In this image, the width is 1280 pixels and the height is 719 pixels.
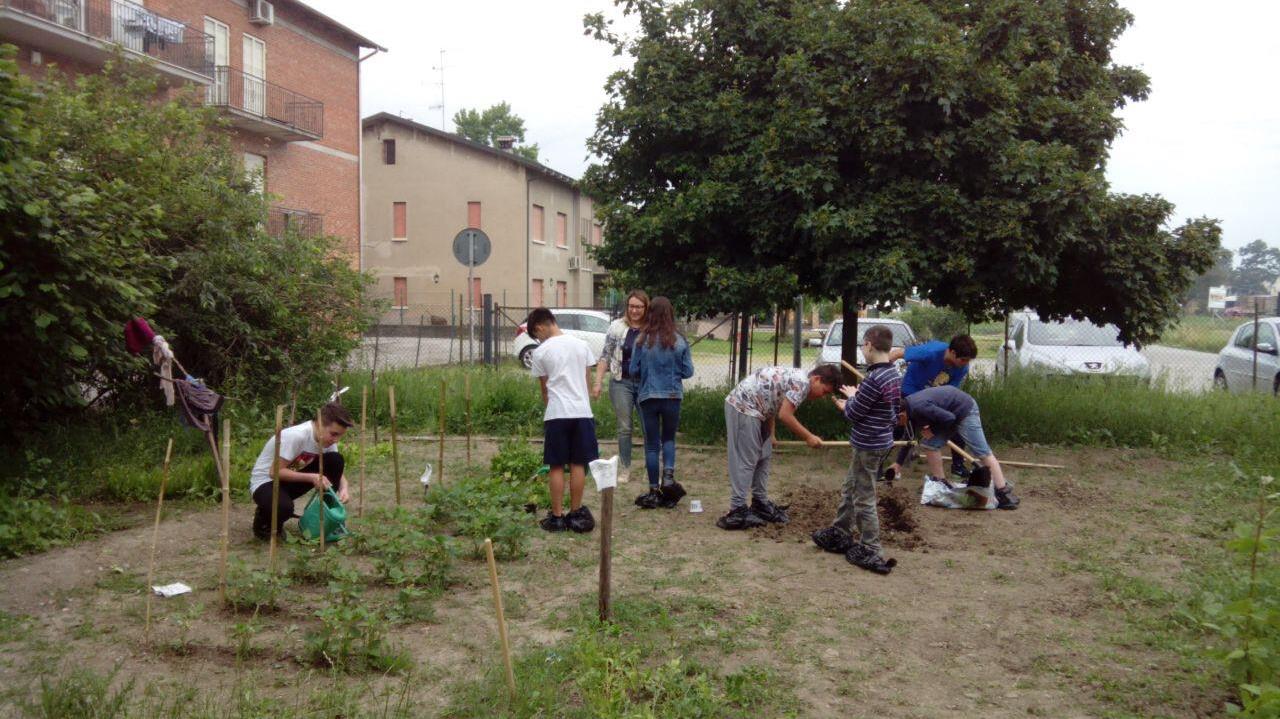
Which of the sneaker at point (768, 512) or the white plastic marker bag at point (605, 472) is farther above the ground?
the white plastic marker bag at point (605, 472)

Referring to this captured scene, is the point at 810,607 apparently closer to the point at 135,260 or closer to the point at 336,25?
the point at 135,260

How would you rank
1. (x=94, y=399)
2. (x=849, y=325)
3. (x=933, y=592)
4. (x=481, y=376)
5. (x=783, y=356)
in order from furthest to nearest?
(x=783, y=356) → (x=481, y=376) → (x=849, y=325) → (x=94, y=399) → (x=933, y=592)

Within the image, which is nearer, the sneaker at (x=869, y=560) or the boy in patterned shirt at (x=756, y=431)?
the sneaker at (x=869, y=560)

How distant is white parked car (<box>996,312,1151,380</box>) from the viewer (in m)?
13.1

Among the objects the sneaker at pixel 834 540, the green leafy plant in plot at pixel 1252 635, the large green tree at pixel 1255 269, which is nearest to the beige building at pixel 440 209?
the sneaker at pixel 834 540

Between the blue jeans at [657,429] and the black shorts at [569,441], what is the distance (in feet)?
3.29

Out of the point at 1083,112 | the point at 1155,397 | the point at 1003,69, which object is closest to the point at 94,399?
the point at 1003,69

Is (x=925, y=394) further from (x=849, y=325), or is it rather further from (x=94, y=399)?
(x=94, y=399)

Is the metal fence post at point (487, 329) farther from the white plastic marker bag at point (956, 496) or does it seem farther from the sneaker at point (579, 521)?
the white plastic marker bag at point (956, 496)

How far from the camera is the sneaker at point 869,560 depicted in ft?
18.3

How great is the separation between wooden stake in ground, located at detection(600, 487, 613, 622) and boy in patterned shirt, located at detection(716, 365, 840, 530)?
2.05m

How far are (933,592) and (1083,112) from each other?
5.93 meters

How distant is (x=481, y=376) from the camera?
40.5 ft

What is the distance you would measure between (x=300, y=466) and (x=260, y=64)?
806 inches
